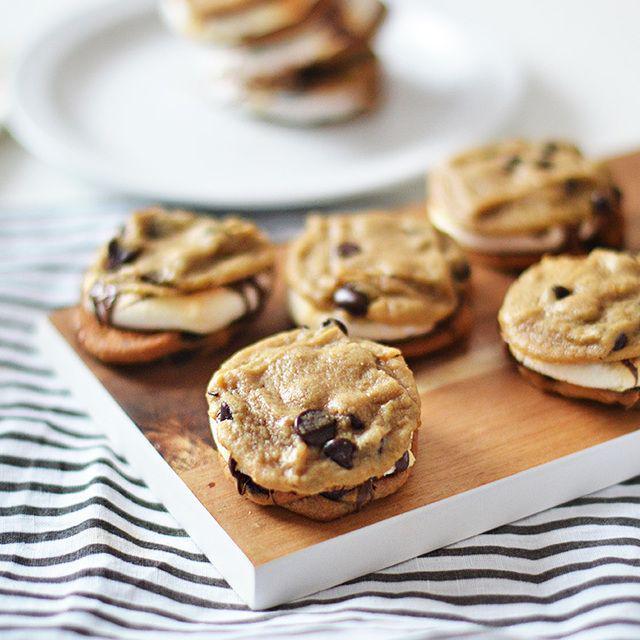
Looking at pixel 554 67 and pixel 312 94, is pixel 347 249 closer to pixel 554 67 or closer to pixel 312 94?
pixel 312 94

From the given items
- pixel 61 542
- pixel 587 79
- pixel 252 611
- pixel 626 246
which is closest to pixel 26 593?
pixel 61 542

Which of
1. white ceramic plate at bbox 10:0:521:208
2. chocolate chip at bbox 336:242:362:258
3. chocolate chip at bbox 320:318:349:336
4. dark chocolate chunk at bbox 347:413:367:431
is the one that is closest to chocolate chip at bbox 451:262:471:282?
chocolate chip at bbox 336:242:362:258

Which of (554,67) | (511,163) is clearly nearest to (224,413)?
(511,163)

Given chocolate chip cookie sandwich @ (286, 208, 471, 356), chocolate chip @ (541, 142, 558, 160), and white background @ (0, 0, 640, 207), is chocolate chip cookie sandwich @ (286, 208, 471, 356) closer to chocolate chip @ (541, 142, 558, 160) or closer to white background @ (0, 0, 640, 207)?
Answer: chocolate chip @ (541, 142, 558, 160)

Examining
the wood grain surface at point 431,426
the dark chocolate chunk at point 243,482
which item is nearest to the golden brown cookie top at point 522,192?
the wood grain surface at point 431,426

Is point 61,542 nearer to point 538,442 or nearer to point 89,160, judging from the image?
point 538,442

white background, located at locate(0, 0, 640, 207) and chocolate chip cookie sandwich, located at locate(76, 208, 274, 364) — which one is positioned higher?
chocolate chip cookie sandwich, located at locate(76, 208, 274, 364)
